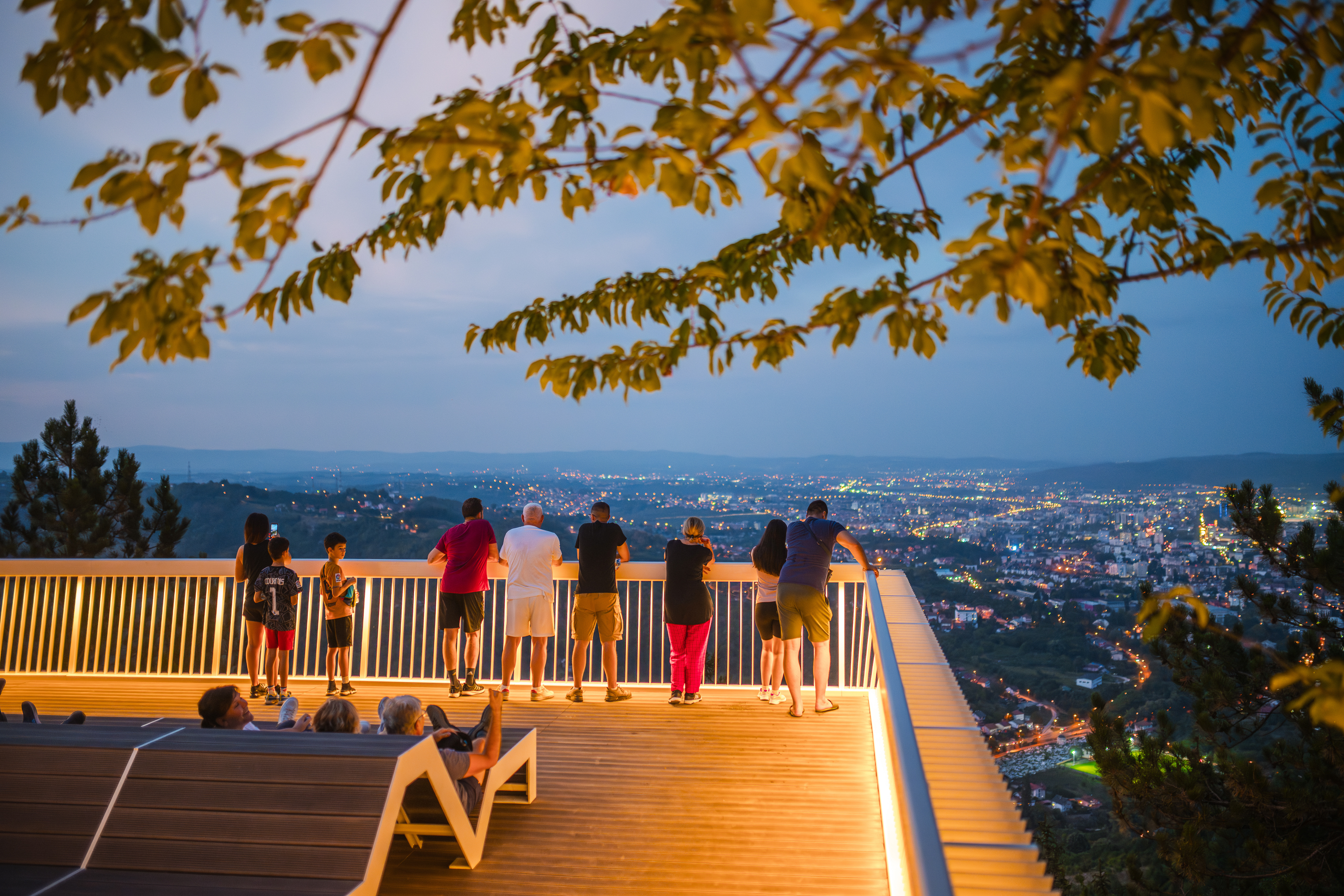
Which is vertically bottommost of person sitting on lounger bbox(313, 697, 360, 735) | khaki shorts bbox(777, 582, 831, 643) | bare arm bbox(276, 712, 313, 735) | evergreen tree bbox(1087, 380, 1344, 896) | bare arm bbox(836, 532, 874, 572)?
evergreen tree bbox(1087, 380, 1344, 896)

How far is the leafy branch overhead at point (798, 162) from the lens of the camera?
5.22 ft

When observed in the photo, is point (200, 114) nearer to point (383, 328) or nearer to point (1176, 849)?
point (1176, 849)

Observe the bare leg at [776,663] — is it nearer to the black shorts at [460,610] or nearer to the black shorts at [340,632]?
the black shorts at [460,610]

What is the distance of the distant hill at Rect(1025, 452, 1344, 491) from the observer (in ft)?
113

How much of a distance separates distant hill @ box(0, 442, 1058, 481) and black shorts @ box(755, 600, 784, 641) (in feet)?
124

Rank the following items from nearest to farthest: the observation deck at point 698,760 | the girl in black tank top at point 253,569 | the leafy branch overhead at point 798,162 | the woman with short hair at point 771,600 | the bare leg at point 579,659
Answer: the leafy branch overhead at point 798,162, the observation deck at point 698,760, the woman with short hair at point 771,600, the girl in black tank top at point 253,569, the bare leg at point 579,659

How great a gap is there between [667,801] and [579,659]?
2.32 metres

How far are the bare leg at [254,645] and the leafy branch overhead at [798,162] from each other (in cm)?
A: 517

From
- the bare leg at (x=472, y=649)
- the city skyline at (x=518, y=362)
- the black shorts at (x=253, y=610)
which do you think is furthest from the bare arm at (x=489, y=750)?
the black shorts at (x=253, y=610)

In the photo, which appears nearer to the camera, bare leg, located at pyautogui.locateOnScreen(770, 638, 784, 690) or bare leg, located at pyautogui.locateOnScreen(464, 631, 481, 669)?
bare leg, located at pyautogui.locateOnScreen(770, 638, 784, 690)

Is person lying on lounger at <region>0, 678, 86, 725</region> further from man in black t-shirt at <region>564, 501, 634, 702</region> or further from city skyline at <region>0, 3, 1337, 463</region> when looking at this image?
man in black t-shirt at <region>564, 501, 634, 702</region>

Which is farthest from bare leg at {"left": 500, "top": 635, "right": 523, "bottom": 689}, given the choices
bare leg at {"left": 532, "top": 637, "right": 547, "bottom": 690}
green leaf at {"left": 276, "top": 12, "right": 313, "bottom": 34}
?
green leaf at {"left": 276, "top": 12, "right": 313, "bottom": 34}

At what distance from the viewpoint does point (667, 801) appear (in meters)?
4.96

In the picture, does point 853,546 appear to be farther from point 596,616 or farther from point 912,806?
point 912,806
